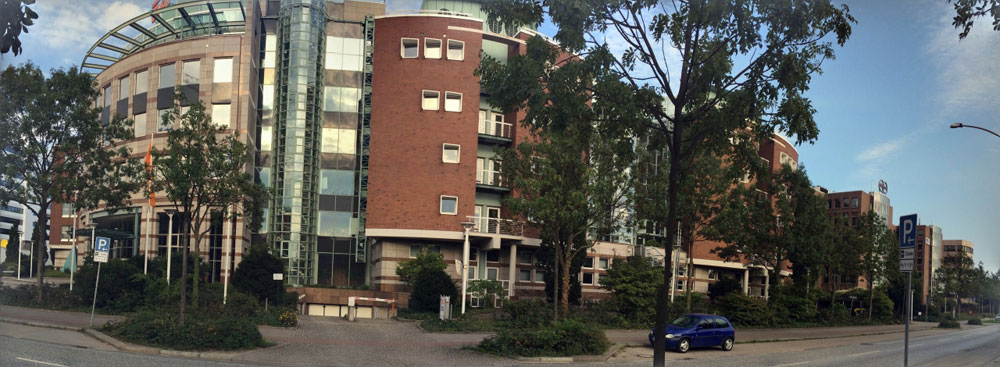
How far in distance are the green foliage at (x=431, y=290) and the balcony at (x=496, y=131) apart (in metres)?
12.1

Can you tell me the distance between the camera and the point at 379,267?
4509cm

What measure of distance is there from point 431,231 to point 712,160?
17.8 meters

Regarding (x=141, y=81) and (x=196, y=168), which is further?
(x=141, y=81)

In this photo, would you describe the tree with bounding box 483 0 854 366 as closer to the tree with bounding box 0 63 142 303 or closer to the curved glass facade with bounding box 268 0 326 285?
the tree with bounding box 0 63 142 303

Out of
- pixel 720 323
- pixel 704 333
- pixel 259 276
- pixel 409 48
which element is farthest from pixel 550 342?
pixel 409 48

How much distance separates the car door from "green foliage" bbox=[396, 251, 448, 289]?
17071mm

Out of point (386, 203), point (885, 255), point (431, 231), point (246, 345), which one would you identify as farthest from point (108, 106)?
point (885, 255)

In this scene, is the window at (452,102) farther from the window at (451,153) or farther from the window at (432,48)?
the window at (432,48)

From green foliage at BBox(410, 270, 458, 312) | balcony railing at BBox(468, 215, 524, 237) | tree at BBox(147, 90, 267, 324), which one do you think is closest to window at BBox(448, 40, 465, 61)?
balcony railing at BBox(468, 215, 524, 237)

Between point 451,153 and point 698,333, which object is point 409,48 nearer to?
point 451,153

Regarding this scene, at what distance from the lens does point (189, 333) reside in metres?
20.7

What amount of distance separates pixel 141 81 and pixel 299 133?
12957 mm

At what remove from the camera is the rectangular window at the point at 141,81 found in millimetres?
49812

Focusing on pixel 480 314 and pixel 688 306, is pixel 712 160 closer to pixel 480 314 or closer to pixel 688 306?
pixel 688 306
